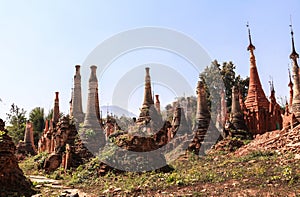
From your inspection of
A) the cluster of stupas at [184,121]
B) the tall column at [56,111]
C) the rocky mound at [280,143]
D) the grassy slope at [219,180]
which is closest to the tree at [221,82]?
the cluster of stupas at [184,121]

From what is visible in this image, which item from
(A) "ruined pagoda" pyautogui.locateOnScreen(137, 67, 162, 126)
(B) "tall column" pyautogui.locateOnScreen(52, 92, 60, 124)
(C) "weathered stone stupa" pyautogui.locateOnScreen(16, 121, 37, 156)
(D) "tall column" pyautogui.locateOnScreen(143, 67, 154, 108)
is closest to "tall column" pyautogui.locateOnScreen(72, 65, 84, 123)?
(A) "ruined pagoda" pyautogui.locateOnScreen(137, 67, 162, 126)

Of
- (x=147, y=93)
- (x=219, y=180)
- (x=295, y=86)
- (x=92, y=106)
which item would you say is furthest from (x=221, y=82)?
(x=219, y=180)

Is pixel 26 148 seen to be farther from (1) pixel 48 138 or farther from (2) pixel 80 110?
(2) pixel 80 110

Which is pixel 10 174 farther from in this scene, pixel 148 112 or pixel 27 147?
pixel 27 147

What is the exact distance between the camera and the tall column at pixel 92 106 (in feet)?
62.6

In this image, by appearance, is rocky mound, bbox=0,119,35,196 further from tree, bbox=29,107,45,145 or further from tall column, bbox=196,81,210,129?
tree, bbox=29,107,45,145

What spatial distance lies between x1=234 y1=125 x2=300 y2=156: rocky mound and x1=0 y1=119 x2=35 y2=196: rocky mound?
1000 cm

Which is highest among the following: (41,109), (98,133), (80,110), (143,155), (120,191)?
(41,109)

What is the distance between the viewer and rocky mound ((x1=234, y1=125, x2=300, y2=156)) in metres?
13.4

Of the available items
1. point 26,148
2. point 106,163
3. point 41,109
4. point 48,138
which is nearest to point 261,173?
point 106,163

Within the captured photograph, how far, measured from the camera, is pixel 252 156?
13.8m

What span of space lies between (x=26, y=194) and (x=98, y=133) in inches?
319

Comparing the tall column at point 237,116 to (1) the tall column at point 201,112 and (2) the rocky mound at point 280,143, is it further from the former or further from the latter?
(2) the rocky mound at point 280,143

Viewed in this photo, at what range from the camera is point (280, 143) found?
14.4 metres
